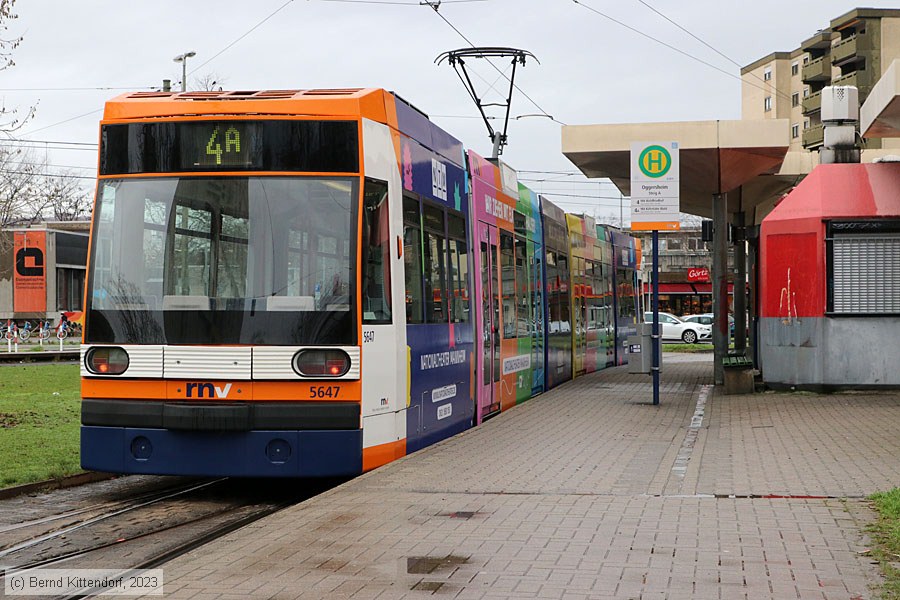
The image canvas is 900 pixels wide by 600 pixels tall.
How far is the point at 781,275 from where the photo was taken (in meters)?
19.8

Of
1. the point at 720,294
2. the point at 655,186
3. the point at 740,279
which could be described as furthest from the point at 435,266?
the point at 740,279

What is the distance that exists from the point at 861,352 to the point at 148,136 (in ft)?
42.8

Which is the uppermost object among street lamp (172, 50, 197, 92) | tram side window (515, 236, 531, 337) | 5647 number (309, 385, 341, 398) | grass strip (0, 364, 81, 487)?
street lamp (172, 50, 197, 92)

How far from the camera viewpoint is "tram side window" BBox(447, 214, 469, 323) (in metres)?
13.0

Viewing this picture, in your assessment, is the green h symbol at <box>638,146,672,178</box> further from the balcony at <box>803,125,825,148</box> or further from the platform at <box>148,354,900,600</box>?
the balcony at <box>803,125,825,148</box>

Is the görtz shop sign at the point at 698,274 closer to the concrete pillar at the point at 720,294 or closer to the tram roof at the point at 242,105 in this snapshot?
the concrete pillar at the point at 720,294

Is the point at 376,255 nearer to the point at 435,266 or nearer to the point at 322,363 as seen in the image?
the point at 322,363

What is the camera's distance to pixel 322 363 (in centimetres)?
950

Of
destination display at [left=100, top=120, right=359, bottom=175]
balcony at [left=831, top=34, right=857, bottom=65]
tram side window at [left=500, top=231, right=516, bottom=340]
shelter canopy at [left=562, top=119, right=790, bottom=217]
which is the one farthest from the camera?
balcony at [left=831, top=34, right=857, bottom=65]

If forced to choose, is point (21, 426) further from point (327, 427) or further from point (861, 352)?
point (861, 352)

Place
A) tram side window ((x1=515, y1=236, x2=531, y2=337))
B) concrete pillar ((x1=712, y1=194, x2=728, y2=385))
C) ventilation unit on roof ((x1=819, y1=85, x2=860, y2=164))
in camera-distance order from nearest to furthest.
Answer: tram side window ((x1=515, y1=236, x2=531, y2=337)) < ventilation unit on roof ((x1=819, y1=85, x2=860, y2=164)) < concrete pillar ((x1=712, y1=194, x2=728, y2=385))

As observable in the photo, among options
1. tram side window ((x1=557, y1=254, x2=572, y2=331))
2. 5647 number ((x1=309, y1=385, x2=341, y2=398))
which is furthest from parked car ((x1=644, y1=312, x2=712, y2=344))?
5647 number ((x1=309, y1=385, x2=341, y2=398))

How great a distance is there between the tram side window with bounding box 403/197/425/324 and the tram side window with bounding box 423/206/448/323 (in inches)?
10.7

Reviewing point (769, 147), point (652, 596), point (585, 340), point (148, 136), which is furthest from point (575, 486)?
point (585, 340)
